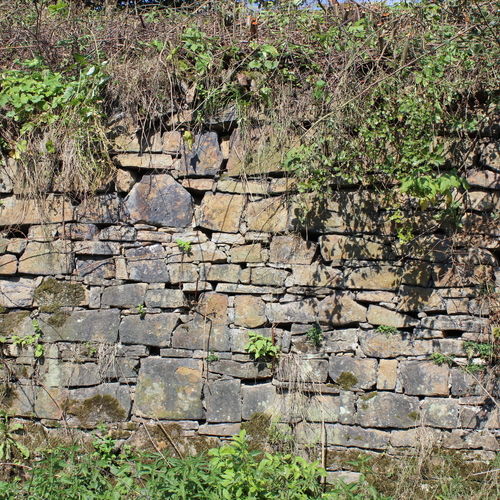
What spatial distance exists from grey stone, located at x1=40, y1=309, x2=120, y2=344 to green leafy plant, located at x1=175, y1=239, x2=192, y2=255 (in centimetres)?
61

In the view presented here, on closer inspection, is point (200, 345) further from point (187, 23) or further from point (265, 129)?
point (187, 23)

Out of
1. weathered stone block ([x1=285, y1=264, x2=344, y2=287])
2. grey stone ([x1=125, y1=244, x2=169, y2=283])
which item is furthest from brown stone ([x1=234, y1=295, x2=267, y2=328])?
grey stone ([x1=125, y1=244, x2=169, y2=283])

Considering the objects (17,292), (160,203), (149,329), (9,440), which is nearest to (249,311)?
(149,329)

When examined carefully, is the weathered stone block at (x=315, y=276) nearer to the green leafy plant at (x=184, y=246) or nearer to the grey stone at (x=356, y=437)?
A: the green leafy plant at (x=184, y=246)

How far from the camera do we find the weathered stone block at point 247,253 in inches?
148

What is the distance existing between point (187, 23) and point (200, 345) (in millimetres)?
2331

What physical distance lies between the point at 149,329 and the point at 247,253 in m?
0.83

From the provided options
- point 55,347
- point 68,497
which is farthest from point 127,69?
point 68,497

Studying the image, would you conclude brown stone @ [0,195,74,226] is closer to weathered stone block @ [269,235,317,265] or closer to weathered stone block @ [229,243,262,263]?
weathered stone block @ [229,243,262,263]

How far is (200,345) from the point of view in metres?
3.76

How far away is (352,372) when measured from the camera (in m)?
3.60

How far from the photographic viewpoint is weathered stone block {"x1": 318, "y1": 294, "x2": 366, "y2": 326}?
11.9ft

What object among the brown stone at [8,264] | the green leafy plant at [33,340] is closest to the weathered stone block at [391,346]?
the green leafy plant at [33,340]

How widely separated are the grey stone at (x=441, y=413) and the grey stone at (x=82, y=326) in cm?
207
